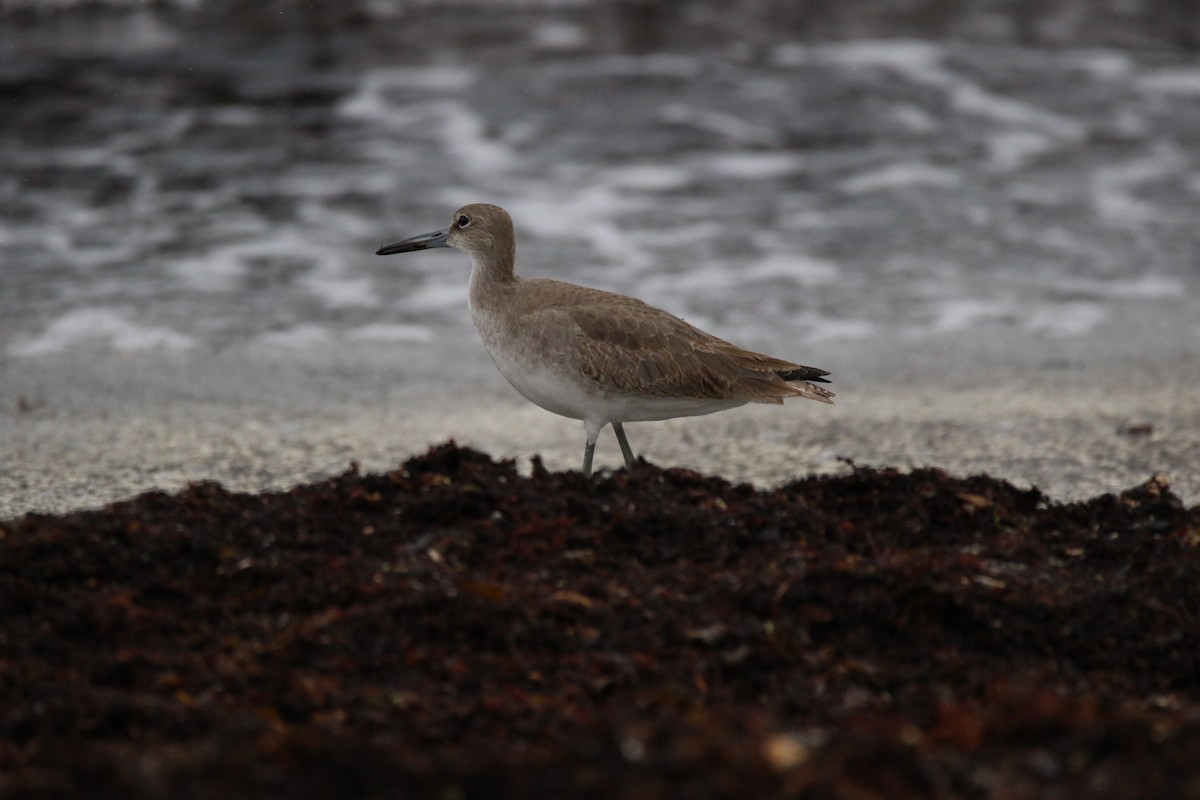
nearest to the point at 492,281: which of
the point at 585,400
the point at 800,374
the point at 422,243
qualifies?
the point at 422,243

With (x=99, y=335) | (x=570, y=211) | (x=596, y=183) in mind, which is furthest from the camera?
(x=596, y=183)

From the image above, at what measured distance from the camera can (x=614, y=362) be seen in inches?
171

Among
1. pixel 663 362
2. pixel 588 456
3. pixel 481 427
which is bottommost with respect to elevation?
pixel 481 427

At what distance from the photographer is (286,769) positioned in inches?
83.6

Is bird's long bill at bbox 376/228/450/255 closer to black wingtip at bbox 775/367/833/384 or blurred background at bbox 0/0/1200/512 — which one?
blurred background at bbox 0/0/1200/512

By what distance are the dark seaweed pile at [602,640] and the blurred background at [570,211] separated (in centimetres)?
123

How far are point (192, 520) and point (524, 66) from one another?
25.8ft

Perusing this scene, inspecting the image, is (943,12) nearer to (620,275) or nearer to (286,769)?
(620,275)

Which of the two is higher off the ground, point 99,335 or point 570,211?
point 570,211

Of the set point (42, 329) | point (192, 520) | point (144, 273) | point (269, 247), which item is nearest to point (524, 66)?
point (269, 247)

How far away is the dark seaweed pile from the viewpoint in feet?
7.01

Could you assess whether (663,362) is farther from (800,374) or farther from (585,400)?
(800,374)

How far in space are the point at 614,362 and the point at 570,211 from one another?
4.38m

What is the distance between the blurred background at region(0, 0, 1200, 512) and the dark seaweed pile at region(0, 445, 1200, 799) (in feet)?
4.04
